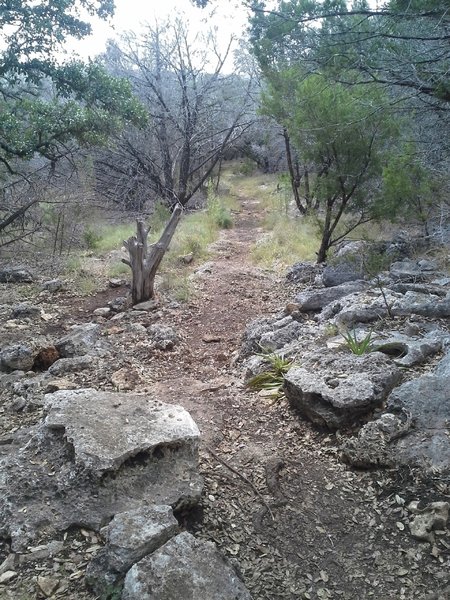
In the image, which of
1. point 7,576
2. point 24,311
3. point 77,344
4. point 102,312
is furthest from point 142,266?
point 7,576

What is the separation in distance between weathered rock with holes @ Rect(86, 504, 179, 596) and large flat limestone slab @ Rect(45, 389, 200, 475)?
342 millimetres

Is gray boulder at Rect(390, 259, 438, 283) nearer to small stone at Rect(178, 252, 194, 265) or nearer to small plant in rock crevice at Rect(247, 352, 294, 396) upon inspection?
small plant in rock crevice at Rect(247, 352, 294, 396)

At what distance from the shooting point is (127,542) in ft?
5.73

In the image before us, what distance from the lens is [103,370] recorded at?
13.5ft

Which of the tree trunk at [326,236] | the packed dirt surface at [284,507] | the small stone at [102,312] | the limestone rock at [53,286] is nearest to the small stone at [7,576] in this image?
the packed dirt surface at [284,507]

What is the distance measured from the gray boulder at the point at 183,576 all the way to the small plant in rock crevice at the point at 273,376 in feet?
6.07

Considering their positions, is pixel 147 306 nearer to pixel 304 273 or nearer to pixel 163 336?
pixel 163 336

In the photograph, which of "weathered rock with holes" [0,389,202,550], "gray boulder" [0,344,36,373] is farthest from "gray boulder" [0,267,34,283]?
"weathered rock with holes" [0,389,202,550]

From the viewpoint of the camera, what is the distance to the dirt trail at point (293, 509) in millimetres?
1926

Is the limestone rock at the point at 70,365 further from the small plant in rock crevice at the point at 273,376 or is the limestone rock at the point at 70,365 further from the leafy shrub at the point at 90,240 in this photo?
the leafy shrub at the point at 90,240

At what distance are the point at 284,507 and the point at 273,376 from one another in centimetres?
135

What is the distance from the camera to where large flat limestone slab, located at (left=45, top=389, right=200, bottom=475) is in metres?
2.23

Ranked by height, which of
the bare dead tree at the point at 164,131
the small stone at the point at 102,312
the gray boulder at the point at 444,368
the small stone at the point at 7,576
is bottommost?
the small stone at the point at 102,312

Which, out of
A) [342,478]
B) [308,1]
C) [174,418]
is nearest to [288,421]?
[342,478]
